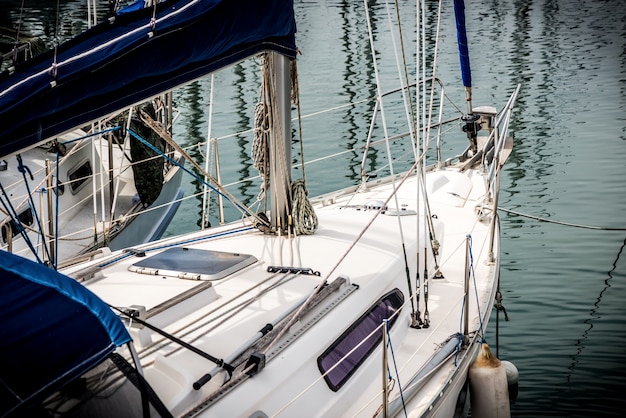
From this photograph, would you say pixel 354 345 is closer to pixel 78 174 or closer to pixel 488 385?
pixel 488 385

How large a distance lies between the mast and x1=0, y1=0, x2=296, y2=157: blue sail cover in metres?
1.22

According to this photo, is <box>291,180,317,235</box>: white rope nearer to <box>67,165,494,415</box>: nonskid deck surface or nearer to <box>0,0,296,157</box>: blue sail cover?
<box>67,165,494,415</box>: nonskid deck surface

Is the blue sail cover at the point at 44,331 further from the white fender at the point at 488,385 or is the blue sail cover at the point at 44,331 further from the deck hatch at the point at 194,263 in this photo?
the white fender at the point at 488,385

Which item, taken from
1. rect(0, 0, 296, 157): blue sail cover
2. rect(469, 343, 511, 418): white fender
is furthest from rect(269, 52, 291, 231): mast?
rect(469, 343, 511, 418): white fender

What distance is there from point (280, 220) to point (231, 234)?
564 mm

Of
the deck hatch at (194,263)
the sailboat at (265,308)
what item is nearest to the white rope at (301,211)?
the sailboat at (265,308)

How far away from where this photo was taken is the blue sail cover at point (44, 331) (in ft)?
11.3

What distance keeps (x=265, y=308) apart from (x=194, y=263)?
0.89 m

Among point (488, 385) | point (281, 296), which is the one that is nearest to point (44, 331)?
point (281, 296)

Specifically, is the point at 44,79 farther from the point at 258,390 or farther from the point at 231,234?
the point at 231,234

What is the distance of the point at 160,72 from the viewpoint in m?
4.72

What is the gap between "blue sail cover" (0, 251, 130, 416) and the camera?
136 inches

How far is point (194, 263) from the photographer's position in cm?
614

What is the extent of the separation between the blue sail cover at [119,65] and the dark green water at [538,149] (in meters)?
5.05
